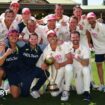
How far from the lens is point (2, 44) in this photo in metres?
8.86

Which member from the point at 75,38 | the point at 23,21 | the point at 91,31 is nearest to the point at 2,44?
the point at 23,21

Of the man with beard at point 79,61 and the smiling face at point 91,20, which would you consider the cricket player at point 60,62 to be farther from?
the smiling face at point 91,20

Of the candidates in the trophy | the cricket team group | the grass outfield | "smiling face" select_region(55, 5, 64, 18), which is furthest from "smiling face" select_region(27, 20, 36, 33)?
the grass outfield

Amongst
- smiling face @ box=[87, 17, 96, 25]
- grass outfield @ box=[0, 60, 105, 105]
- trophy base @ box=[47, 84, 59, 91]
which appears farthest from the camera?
smiling face @ box=[87, 17, 96, 25]

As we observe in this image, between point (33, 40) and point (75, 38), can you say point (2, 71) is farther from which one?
point (75, 38)

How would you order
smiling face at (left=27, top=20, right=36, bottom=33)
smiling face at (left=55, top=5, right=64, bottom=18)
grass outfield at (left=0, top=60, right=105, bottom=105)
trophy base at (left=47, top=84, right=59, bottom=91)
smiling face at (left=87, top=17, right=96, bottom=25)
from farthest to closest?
smiling face at (left=55, top=5, right=64, bottom=18) → smiling face at (left=87, top=17, right=96, bottom=25) → smiling face at (left=27, top=20, right=36, bottom=33) → trophy base at (left=47, top=84, right=59, bottom=91) → grass outfield at (left=0, top=60, right=105, bottom=105)

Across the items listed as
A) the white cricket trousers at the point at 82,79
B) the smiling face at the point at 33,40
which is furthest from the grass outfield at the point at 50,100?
the smiling face at the point at 33,40

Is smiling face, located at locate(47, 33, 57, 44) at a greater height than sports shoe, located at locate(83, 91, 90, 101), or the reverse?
smiling face, located at locate(47, 33, 57, 44)

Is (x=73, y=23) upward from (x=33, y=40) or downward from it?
upward

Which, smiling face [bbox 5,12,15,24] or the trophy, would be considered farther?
smiling face [bbox 5,12,15,24]

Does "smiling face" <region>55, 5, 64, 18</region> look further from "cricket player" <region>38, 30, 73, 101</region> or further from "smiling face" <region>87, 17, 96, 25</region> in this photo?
"cricket player" <region>38, 30, 73, 101</region>

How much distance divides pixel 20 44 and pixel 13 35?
14.6 inches

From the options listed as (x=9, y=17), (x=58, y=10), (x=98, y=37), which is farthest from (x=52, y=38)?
(x=98, y=37)

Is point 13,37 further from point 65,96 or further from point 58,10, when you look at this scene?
point 65,96
